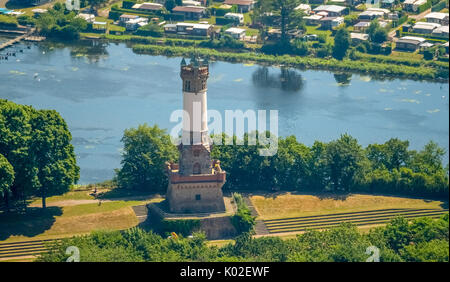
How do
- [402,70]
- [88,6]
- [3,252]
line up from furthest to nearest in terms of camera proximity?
[88,6] → [402,70] → [3,252]

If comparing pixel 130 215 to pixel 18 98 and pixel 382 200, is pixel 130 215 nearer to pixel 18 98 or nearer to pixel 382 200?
pixel 382 200

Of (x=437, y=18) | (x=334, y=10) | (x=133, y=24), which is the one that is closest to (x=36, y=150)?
(x=133, y=24)

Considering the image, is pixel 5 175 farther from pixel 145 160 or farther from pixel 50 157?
pixel 145 160

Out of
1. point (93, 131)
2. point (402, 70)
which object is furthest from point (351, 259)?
point (402, 70)

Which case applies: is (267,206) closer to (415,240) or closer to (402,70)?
(415,240)

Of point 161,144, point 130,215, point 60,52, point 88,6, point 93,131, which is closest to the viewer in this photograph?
point 130,215

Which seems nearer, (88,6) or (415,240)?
(415,240)

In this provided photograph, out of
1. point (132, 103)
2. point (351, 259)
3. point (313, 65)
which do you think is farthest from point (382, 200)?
point (313, 65)
